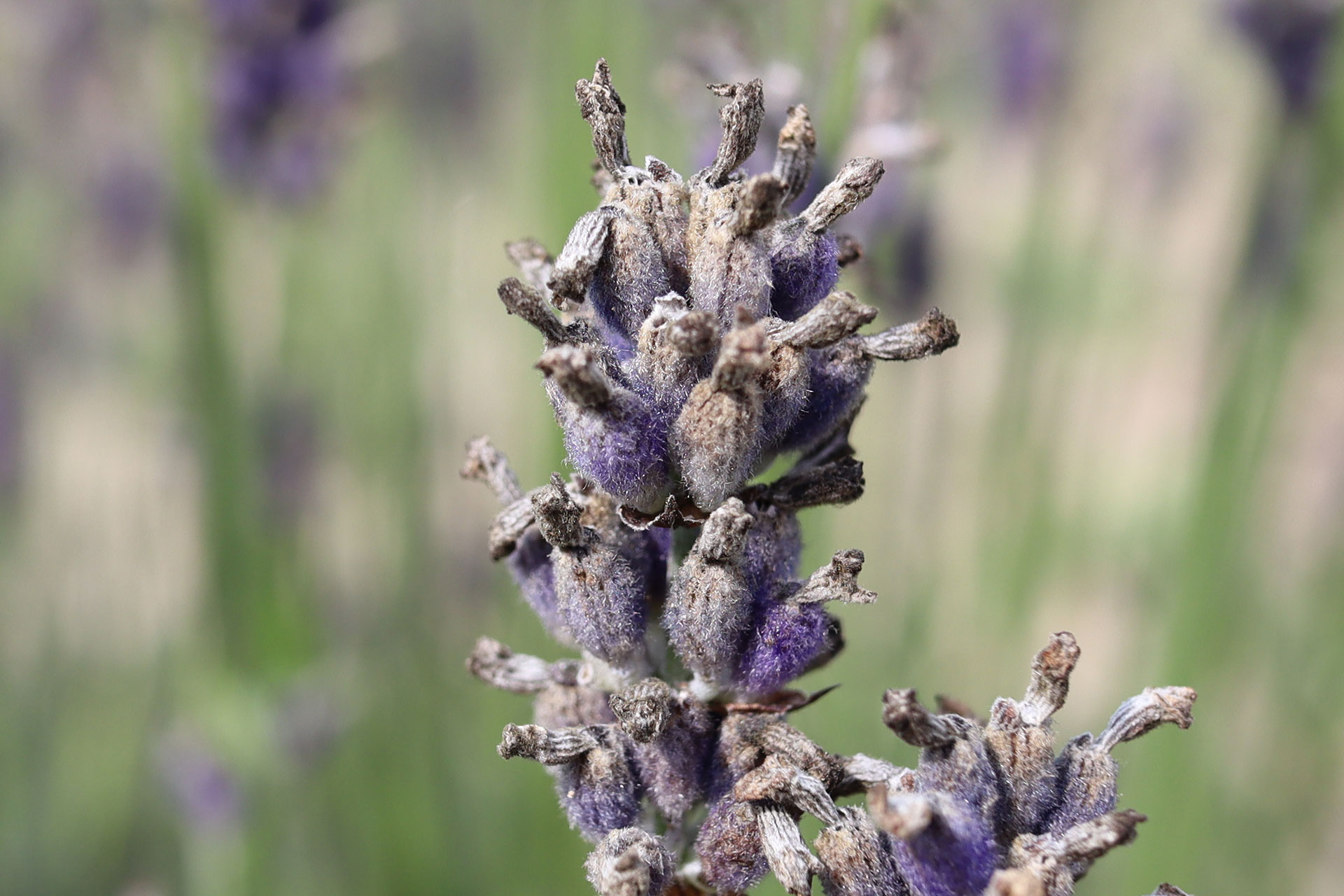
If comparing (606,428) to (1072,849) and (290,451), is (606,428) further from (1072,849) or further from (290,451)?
(290,451)

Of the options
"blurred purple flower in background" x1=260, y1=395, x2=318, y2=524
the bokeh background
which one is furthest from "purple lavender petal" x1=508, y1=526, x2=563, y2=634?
"blurred purple flower in background" x1=260, y1=395, x2=318, y2=524

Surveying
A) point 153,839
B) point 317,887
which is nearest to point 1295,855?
point 317,887

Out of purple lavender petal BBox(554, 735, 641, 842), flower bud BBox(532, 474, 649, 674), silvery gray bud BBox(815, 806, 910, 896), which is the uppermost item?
flower bud BBox(532, 474, 649, 674)

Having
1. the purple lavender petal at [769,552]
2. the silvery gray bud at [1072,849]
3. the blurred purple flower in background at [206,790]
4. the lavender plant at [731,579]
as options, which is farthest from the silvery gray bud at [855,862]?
the blurred purple flower in background at [206,790]

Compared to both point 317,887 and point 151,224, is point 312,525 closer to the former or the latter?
point 317,887

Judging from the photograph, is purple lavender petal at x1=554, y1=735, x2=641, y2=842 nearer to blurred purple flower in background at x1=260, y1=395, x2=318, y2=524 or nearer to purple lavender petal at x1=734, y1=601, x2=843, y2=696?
purple lavender petal at x1=734, y1=601, x2=843, y2=696
